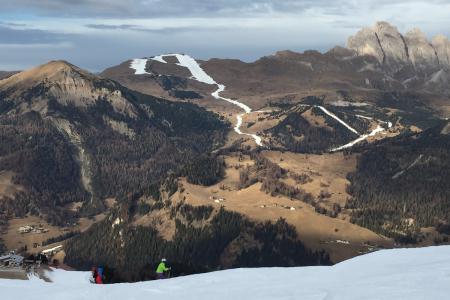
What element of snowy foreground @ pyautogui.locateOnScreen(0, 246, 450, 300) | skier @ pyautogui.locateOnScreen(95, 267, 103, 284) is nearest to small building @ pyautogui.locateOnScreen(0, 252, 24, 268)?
snowy foreground @ pyautogui.locateOnScreen(0, 246, 450, 300)

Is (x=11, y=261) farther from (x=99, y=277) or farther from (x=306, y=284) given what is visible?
(x=306, y=284)

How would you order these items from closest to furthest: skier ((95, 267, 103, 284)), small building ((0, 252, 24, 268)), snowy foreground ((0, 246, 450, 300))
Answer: snowy foreground ((0, 246, 450, 300))
skier ((95, 267, 103, 284))
small building ((0, 252, 24, 268))

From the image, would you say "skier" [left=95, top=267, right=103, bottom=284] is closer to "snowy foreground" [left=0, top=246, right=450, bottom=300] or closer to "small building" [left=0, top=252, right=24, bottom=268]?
"snowy foreground" [left=0, top=246, right=450, bottom=300]

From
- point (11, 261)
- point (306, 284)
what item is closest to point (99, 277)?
point (11, 261)

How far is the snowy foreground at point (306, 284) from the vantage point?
38.9m

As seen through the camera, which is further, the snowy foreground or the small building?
the small building

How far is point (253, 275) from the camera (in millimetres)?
49844

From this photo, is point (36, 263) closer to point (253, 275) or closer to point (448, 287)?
point (253, 275)

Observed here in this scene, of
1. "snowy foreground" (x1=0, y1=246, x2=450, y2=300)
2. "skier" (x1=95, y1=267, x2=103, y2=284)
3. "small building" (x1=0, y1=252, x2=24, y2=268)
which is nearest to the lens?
"snowy foreground" (x1=0, y1=246, x2=450, y2=300)

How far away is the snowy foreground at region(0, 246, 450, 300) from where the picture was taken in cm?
3894

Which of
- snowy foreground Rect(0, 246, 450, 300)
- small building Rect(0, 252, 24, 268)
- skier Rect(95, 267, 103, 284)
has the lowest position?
skier Rect(95, 267, 103, 284)

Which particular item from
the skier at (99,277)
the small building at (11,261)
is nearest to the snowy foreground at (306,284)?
the skier at (99,277)

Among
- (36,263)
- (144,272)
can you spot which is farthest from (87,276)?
(144,272)

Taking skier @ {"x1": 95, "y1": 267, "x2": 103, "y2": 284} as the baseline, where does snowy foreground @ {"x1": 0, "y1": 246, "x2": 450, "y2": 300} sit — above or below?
above
